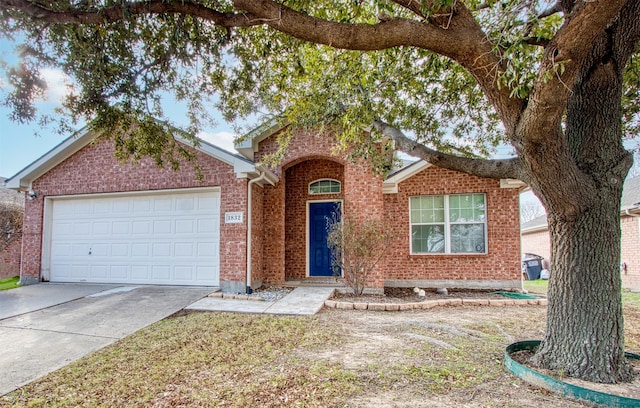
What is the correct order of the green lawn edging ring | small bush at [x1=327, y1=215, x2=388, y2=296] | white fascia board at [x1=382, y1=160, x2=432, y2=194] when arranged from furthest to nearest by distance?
white fascia board at [x1=382, y1=160, x2=432, y2=194], small bush at [x1=327, y1=215, x2=388, y2=296], the green lawn edging ring

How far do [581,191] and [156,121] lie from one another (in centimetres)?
705

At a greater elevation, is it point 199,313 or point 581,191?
point 581,191

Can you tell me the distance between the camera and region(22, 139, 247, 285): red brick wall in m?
8.34

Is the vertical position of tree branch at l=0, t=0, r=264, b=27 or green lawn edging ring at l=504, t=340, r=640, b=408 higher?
tree branch at l=0, t=0, r=264, b=27

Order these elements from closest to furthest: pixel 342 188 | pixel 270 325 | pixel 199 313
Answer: pixel 270 325
pixel 199 313
pixel 342 188

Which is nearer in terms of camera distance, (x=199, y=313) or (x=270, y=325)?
(x=270, y=325)

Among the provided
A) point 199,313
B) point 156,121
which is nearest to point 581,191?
point 199,313

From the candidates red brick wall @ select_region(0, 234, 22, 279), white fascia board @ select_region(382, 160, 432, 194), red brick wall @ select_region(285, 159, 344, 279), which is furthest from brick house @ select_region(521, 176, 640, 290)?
red brick wall @ select_region(0, 234, 22, 279)

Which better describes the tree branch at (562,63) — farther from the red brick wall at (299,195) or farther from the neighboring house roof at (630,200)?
the neighboring house roof at (630,200)

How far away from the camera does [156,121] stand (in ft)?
22.4

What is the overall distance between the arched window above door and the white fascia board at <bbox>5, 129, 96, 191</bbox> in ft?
20.6

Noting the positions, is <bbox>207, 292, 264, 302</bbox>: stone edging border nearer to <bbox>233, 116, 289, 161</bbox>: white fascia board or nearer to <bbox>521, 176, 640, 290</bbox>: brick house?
<bbox>233, 116, 289, 161</bbox>: white fascia board

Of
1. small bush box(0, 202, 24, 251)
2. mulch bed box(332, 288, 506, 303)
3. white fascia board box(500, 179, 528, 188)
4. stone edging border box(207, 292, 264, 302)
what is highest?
white fascia board box(500, 179, 528, 188)

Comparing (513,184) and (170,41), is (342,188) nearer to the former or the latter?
(513,184)
